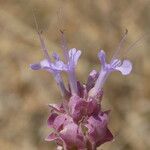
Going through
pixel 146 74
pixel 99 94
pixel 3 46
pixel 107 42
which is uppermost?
pixel 3 46

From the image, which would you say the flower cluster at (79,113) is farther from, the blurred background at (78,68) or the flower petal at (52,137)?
the blurred background at (78,68)

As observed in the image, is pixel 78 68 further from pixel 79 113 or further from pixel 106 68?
pixel 79 113

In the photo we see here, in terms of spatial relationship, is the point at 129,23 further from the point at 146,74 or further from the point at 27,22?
the point at 27,22

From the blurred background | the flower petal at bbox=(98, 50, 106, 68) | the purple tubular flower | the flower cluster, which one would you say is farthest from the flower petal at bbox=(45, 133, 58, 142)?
the blurred background

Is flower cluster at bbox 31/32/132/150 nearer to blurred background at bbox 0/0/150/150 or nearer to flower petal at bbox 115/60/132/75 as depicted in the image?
flower petal at bbox 115/60/132/75

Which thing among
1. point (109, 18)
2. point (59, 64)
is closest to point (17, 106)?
point (109, 18)

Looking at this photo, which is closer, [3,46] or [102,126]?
[102,126]
